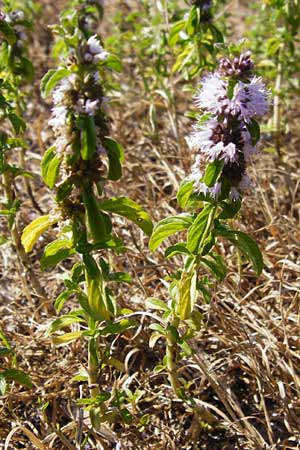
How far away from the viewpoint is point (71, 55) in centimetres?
200

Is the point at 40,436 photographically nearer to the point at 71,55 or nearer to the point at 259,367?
the point at 259,367

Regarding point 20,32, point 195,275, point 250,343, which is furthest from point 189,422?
point 20,32

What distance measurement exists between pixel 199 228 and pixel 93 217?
409mm

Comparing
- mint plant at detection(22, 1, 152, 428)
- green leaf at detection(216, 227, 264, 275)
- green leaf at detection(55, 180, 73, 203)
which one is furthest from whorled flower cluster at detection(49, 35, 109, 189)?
green leaf at detection(216, 227, 264, 275)

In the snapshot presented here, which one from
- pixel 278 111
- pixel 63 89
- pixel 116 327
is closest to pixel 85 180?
pixel 63 89

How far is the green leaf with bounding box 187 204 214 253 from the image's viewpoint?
2.25 meters

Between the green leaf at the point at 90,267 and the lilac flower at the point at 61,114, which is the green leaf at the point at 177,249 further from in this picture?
the lilac flower at the point at 61,114

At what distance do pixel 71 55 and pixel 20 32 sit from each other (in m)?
1.78

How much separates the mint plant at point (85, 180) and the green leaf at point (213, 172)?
32 cm

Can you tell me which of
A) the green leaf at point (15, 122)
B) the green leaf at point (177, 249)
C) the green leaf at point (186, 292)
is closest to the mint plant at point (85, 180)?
the green leaf at point (177, 249)

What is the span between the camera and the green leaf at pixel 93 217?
7.02 feet

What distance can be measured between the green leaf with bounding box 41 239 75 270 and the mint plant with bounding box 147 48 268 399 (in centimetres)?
34

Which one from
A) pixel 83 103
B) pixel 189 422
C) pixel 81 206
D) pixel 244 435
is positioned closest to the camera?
pixel 83 103

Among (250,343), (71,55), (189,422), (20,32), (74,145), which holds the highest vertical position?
(20,32)
